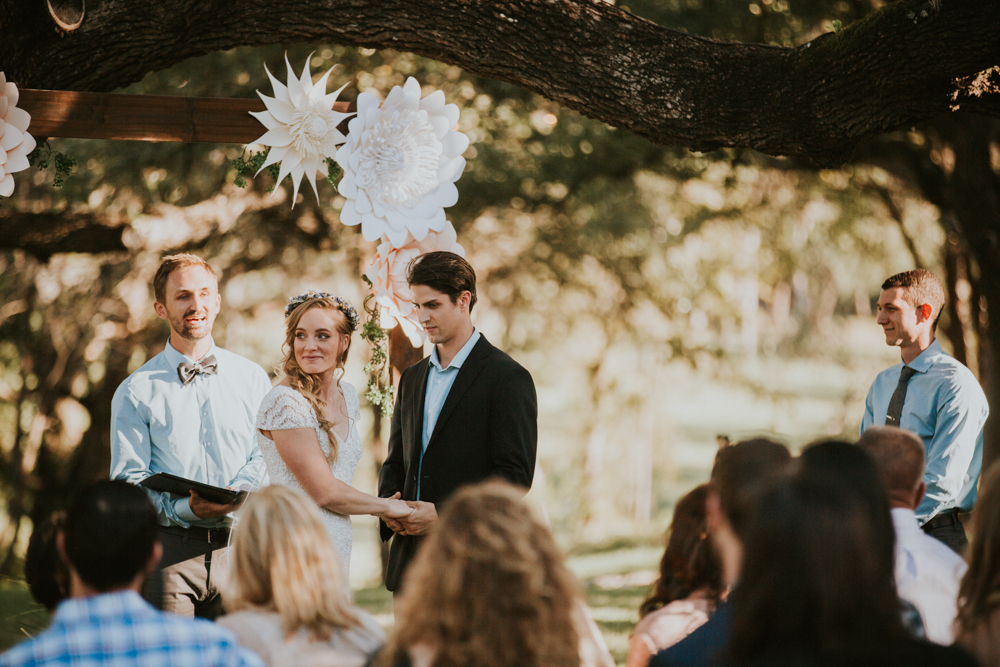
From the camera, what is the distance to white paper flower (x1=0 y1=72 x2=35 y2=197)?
11.1ft

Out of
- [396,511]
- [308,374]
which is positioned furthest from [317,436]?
[396,511]

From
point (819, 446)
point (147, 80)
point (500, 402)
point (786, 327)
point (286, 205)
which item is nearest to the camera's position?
point (819, 446)

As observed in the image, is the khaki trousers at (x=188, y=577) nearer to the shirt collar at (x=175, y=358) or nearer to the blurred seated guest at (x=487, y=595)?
the shirt collar at (x=175, y=358)

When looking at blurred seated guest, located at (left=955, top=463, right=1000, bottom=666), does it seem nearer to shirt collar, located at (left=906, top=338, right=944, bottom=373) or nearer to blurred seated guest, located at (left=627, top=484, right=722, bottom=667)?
blurred seated guest, located at (left=627, top=484, right=722, bottom=667)

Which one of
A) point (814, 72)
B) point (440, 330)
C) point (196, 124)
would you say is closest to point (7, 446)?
point (196, 124)

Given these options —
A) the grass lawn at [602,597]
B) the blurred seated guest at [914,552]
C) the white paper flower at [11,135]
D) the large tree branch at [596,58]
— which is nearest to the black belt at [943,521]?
the blurred seated guest at [914,552]

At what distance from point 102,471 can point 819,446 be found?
873 cm

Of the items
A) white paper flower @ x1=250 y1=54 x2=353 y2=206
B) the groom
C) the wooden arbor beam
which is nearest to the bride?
the groom

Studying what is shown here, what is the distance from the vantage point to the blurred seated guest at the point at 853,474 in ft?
5.17

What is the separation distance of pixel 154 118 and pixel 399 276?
1249mm

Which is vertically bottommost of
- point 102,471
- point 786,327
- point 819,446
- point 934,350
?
point 102,471

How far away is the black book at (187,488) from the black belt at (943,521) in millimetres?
2754

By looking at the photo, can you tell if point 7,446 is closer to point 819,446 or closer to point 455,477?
point 455,477

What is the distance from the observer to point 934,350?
3.74 meters
